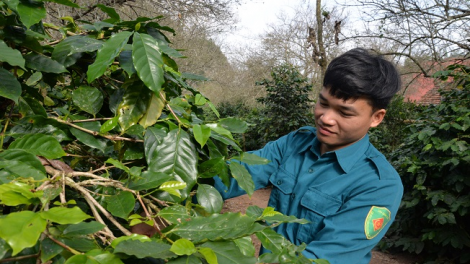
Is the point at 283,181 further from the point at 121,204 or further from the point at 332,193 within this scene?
→ the point at 121,204

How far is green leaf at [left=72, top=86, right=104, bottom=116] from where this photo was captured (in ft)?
3.30

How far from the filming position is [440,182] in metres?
4.09

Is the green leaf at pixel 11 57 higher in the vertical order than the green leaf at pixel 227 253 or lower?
higher

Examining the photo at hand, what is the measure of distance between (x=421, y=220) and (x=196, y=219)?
14.2 ft

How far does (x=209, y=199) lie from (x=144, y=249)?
382 mm

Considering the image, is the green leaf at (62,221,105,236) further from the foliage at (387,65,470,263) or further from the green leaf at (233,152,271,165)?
the foliage at (387,65,470,263)

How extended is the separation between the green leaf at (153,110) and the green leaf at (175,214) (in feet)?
1.06

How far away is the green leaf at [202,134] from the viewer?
889 mm

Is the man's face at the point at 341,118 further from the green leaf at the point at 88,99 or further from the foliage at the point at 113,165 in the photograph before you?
the green leaf at the point at 88,99

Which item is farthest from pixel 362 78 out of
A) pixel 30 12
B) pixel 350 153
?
pixel 30 12

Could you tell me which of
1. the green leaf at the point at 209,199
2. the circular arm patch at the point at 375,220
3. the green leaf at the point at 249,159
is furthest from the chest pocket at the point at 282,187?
the green leaf at the point at 209,199

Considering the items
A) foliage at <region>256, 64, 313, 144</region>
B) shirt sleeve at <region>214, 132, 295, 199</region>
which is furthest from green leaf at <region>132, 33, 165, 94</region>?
foliage at <region>256, 64, 313, 144</region>

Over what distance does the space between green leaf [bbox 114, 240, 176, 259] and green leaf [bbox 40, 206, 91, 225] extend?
0.24 ft

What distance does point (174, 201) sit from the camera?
83 cm
